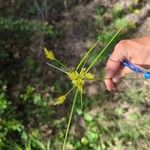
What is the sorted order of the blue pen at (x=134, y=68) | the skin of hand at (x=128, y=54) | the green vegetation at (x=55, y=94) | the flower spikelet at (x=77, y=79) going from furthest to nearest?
the green vegetation at (x=55, y=94) < the skin of hand at (x=128, y=54) < the blue pen at (x=134, y=68) < the flower spikelet at (x=77, y=79)

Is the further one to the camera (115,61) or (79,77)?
(115,61)

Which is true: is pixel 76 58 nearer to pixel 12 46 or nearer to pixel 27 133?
pixel 12 46

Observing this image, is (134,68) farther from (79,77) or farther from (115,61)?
(79,77)

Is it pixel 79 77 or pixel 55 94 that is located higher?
pixel 79 77

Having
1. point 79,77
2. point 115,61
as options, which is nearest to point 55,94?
point 115,61

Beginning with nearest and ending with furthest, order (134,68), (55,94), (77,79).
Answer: (77,79) < (134,68) < (55,94)

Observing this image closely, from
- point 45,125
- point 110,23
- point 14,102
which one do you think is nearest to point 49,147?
point 45,125

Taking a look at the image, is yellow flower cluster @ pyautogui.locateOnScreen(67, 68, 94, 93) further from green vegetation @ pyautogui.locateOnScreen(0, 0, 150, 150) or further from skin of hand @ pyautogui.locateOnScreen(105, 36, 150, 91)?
green vegetation @ pyautogui.locateOnScreen(0, 0, 150, 150)

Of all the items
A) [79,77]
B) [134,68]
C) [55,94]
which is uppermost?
[79,77]

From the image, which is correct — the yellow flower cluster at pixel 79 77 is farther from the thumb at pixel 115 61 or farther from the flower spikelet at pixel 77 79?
the thumb at pixel 115 61

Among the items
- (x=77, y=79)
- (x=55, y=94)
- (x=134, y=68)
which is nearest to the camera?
(x=77, y=79)

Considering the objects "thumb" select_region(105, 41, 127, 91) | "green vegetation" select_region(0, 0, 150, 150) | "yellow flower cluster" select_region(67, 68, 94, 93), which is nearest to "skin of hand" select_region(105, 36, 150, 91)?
"thumb" select_region(105, 41, 127, 91)

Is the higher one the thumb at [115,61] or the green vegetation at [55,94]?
the thumb at [115,61]

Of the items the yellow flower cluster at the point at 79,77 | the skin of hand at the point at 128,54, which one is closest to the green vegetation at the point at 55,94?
the skin of hand at the point at 128,54
